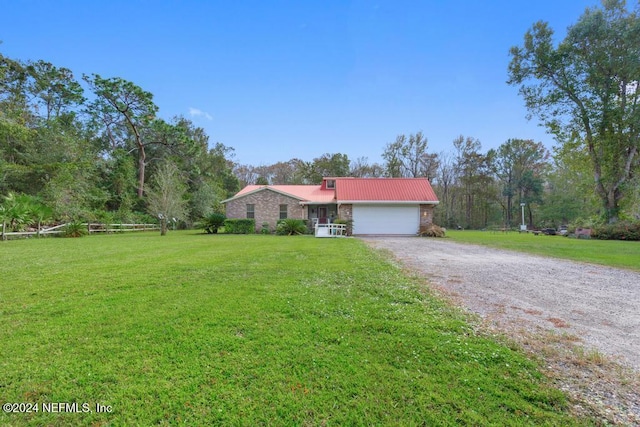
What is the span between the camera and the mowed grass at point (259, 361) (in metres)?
1.86

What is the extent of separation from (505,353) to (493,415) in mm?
924

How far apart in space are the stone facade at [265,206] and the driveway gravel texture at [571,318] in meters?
15.0

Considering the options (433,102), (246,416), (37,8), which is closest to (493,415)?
(246,416)

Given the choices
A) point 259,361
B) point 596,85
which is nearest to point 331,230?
point 259,361

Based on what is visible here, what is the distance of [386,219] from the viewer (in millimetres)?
18812

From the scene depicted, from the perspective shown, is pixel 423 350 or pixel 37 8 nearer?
pixel 423 350

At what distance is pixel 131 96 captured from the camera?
82.8 ft

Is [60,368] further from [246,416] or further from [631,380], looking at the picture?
[631,380]

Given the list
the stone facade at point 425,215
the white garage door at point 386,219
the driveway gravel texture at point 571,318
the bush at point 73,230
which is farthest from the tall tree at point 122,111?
the driveway gravel texture at point 571,318

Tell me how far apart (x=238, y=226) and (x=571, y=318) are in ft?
61.4

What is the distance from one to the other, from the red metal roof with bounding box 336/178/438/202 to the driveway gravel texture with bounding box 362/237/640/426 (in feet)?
38.2

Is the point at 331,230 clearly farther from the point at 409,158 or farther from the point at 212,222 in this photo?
the point at 409,158

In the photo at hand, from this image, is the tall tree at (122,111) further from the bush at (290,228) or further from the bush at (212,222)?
the bush at (290,228)

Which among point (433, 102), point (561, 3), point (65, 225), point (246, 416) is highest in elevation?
point (561, 3)
